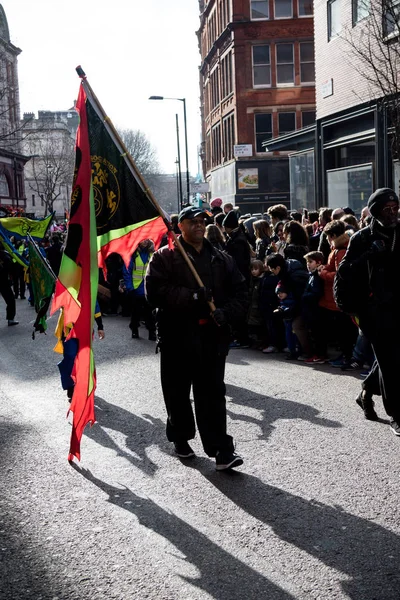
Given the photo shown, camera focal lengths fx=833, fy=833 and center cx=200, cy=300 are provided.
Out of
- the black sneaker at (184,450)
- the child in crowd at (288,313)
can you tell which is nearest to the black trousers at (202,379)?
the black sneaker at (184,450)

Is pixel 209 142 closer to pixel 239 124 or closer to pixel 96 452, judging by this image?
pixel 239 124

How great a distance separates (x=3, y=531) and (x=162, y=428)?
2634 millimetres

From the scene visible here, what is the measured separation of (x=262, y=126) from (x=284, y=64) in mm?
3569

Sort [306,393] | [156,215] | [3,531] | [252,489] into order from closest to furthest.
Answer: [3,531] → [252,489] → [156,215] → [306,393]

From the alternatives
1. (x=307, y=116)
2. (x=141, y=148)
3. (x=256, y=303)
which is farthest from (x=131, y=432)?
(x=141, y=148)

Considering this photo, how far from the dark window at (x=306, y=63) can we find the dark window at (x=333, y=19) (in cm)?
2453

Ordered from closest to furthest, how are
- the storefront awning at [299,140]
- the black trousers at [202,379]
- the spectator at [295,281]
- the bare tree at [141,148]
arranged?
1. the black trousers at [202,379]
2. the spectator at [295,281]
3. the storefront awning at [299,140]
4. the bare tree at [141,148]

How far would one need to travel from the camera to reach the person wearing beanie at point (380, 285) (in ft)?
20.2

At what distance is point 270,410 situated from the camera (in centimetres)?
797

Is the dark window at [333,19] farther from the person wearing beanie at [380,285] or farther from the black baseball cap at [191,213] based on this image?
the black baseball cap at [191,213]

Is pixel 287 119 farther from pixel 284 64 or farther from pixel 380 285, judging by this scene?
pixel 380 285

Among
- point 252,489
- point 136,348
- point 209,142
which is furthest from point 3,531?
point 209,142

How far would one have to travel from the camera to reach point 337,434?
22.8 feet

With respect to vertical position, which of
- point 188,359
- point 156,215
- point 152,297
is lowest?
point 188,359
